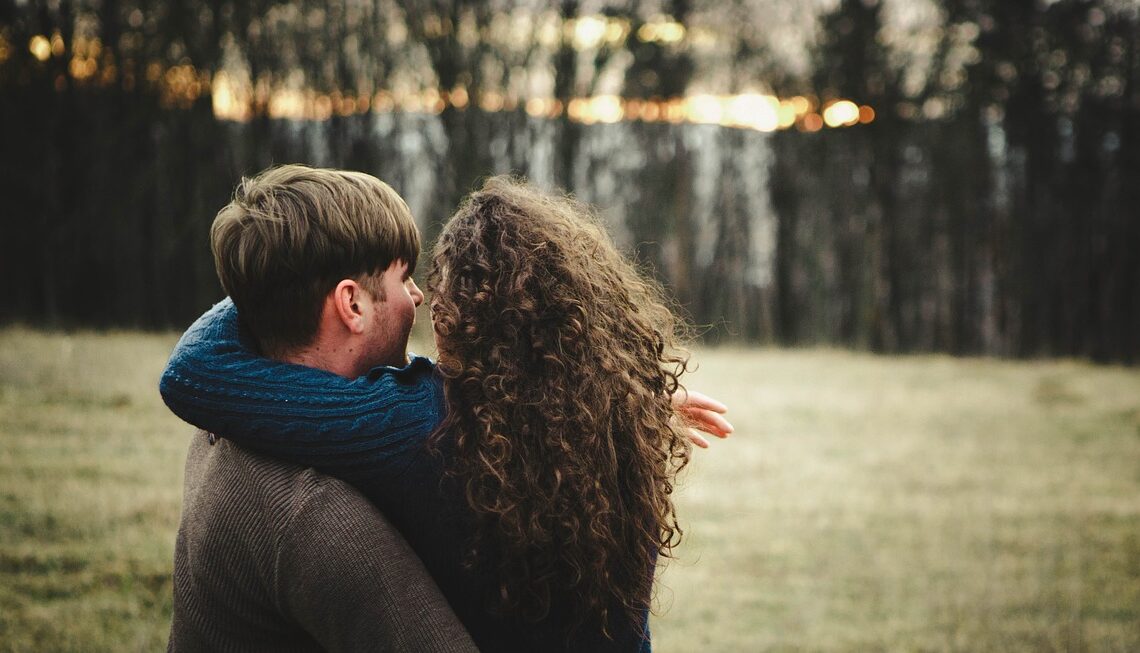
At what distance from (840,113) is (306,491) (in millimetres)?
12124

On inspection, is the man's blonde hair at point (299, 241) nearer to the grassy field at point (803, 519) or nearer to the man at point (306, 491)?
the man at point (306, 491)

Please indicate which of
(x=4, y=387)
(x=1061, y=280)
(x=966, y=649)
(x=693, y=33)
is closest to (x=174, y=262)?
(x=4, y=387)

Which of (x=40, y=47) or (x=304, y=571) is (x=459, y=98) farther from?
(x=304, y=571)

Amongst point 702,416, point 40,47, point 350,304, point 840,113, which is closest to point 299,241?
point 350,304

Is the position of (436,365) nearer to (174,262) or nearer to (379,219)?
(379,219)

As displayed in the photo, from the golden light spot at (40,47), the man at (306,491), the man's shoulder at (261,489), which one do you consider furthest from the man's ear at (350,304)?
the golden light spot at (40,47)

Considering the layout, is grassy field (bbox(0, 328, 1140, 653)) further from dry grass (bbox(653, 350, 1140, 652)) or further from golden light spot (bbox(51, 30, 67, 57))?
golden light spot (bbox(51, 30, 67, 57))

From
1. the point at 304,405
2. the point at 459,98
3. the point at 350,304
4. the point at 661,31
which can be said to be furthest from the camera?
the point at 661,31

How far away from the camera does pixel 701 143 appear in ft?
40.5

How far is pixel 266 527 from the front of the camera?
1345 mm

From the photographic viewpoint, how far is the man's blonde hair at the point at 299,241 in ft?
4.84

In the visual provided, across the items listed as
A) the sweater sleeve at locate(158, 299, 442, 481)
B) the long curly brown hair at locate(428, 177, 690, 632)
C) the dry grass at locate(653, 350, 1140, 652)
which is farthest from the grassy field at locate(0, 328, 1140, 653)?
the sweater sleeve at locate(158, 299, 442, 481)

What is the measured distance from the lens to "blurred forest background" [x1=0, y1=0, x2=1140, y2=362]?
9.43 metres

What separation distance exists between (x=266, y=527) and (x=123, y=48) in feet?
30.5
